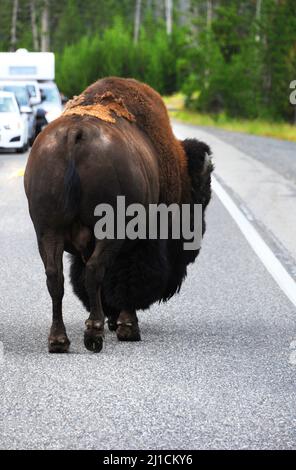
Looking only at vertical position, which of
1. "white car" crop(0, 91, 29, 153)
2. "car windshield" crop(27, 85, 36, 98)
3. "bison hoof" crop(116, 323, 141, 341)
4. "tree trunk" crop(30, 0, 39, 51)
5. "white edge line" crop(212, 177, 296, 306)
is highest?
"bison hoof" crop(116, 323, 141, 341)

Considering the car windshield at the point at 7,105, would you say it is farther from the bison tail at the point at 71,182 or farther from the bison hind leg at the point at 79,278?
the bison tail at the point at 71,182

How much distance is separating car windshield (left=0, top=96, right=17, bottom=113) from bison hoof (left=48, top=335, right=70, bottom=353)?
2453cm

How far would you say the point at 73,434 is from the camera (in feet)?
18.0

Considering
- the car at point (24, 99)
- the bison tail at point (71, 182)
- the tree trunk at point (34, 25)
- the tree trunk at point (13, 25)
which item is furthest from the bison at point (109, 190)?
the tree trunk at point (34, 25)

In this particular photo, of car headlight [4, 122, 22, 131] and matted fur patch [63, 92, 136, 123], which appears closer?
matted fur patch [63, 92, 136, 123]

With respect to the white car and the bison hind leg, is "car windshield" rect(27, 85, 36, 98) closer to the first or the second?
the white car

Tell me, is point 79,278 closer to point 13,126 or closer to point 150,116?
point 150,116

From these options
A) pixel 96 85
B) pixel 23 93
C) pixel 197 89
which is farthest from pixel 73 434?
pixel 197 89

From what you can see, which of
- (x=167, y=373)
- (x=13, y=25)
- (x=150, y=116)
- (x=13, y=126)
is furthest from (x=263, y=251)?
(x=13, y=25)

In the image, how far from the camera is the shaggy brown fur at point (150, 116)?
785cm

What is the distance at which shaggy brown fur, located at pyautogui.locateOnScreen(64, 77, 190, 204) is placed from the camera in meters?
7.85

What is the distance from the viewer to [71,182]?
7.00 m

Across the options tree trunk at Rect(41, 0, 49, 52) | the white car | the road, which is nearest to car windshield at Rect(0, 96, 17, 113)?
the white car

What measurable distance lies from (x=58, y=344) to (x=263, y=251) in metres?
5.39
